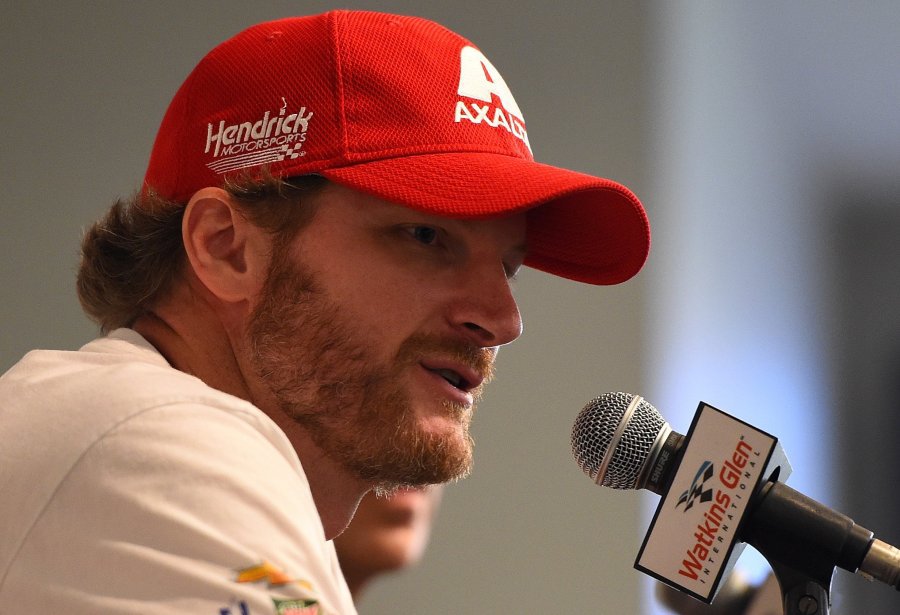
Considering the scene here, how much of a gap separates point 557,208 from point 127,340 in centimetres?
52

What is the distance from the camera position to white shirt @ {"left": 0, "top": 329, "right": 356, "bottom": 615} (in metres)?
0.63

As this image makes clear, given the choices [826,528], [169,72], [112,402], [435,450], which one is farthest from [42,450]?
[169,72]

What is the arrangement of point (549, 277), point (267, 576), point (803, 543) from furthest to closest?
point (549, 277) → point (803, 543) → point (267, 576)

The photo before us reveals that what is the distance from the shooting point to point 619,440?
1.00 m

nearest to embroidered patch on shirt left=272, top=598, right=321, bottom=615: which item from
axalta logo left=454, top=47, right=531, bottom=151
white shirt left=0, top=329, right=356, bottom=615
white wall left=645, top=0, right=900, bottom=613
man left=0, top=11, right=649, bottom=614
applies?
white shirt left=0, top=329, right=356, bottom=615

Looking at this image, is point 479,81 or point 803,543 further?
point 479,81

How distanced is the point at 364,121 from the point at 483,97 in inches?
5.5

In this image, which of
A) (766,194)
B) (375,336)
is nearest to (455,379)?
(375,336)

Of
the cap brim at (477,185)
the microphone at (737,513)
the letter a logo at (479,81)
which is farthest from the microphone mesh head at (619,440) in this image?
the letter a logo at (479,81)

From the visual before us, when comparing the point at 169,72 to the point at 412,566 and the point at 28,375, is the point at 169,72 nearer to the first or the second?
the point at 412,566

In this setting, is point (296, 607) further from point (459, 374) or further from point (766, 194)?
point (766, 194)

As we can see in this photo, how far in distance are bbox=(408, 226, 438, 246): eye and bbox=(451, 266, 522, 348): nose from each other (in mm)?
55

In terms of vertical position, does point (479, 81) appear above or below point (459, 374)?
above

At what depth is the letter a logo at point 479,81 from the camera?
1.08 metres
